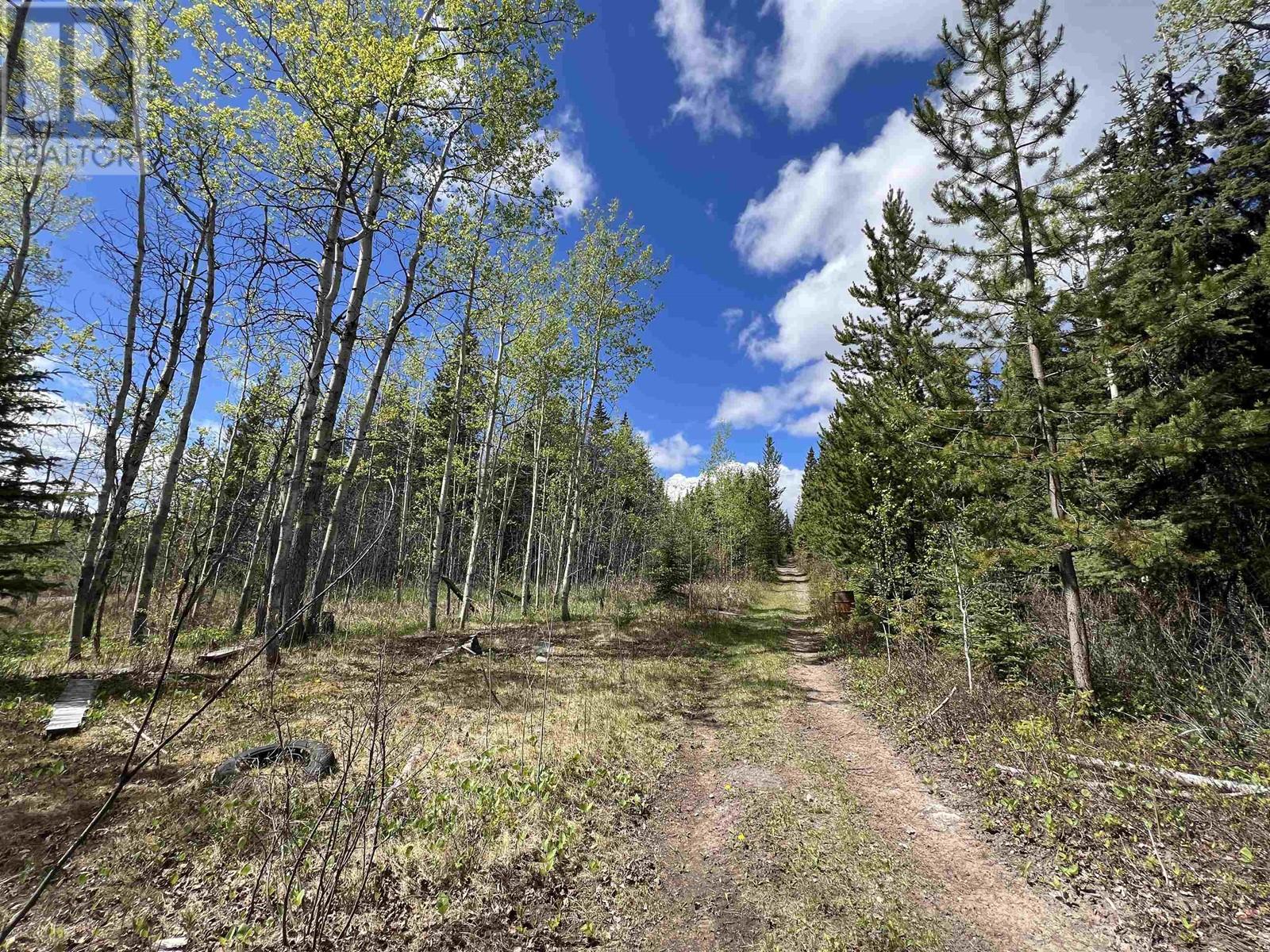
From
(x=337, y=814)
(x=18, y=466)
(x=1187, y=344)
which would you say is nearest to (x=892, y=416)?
(x=1187, y=344)

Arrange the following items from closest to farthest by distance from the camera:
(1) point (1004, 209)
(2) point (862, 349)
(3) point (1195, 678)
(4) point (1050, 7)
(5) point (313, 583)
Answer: (3) point (1195, 678)
(4) point (1050, 7)
(1) point (1004, 209)
(5) point (313, 583)
(2) point (862, 349)

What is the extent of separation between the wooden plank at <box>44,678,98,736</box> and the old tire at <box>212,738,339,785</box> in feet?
6.73

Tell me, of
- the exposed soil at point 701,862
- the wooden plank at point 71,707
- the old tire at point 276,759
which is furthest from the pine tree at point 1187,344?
the wooden plank at point 71,707

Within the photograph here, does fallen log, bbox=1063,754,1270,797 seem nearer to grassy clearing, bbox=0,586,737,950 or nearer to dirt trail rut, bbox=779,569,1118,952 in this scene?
dirt trail rut, bbox=779,569,1118,952

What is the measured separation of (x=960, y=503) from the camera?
10516 mm

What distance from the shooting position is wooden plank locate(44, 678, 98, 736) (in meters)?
5.67

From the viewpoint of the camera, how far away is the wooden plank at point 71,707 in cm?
567

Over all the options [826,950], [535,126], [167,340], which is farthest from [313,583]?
[826,950]

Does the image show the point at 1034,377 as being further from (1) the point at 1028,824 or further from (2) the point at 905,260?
(2) the point at 905,260

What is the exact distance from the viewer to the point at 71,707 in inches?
239

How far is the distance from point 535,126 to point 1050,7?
8.59 metres

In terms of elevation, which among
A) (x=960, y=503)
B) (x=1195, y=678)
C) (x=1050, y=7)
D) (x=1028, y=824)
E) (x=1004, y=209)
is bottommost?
(x=1028, y=824)

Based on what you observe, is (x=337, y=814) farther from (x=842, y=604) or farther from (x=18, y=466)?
(x=842, y=604)

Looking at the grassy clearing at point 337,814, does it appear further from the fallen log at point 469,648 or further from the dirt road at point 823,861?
the fallen log at point 469,648
